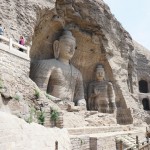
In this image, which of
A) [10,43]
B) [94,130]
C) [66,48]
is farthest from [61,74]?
[10,43]

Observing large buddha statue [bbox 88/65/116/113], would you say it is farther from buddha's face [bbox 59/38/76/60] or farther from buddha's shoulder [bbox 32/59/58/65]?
buddha's shoulder [bbox 32/59/58/65]

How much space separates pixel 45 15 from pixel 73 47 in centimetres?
249

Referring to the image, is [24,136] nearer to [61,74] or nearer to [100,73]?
[61,74]

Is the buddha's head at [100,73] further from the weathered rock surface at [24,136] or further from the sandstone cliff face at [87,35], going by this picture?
the weathered rock surface at [24,136]

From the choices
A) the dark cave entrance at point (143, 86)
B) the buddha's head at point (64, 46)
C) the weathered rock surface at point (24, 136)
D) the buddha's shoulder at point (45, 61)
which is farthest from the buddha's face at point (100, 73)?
the dark cave entrance at point (143, 86)

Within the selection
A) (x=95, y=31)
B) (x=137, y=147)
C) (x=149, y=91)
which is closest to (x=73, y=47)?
(x=95, y=31)

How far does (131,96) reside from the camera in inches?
704

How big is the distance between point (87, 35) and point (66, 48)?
1.97 meters

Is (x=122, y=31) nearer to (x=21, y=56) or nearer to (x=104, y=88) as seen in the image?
(x=104, y=88)

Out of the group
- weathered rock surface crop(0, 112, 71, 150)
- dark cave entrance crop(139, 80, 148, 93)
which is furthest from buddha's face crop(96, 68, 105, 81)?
dark cave entrance crop(139, 80, 148, 93)

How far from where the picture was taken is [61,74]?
13727 mm

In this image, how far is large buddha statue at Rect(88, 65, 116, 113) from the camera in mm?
15633

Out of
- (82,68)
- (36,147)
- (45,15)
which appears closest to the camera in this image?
(36,147)

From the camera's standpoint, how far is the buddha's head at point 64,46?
559 inches
